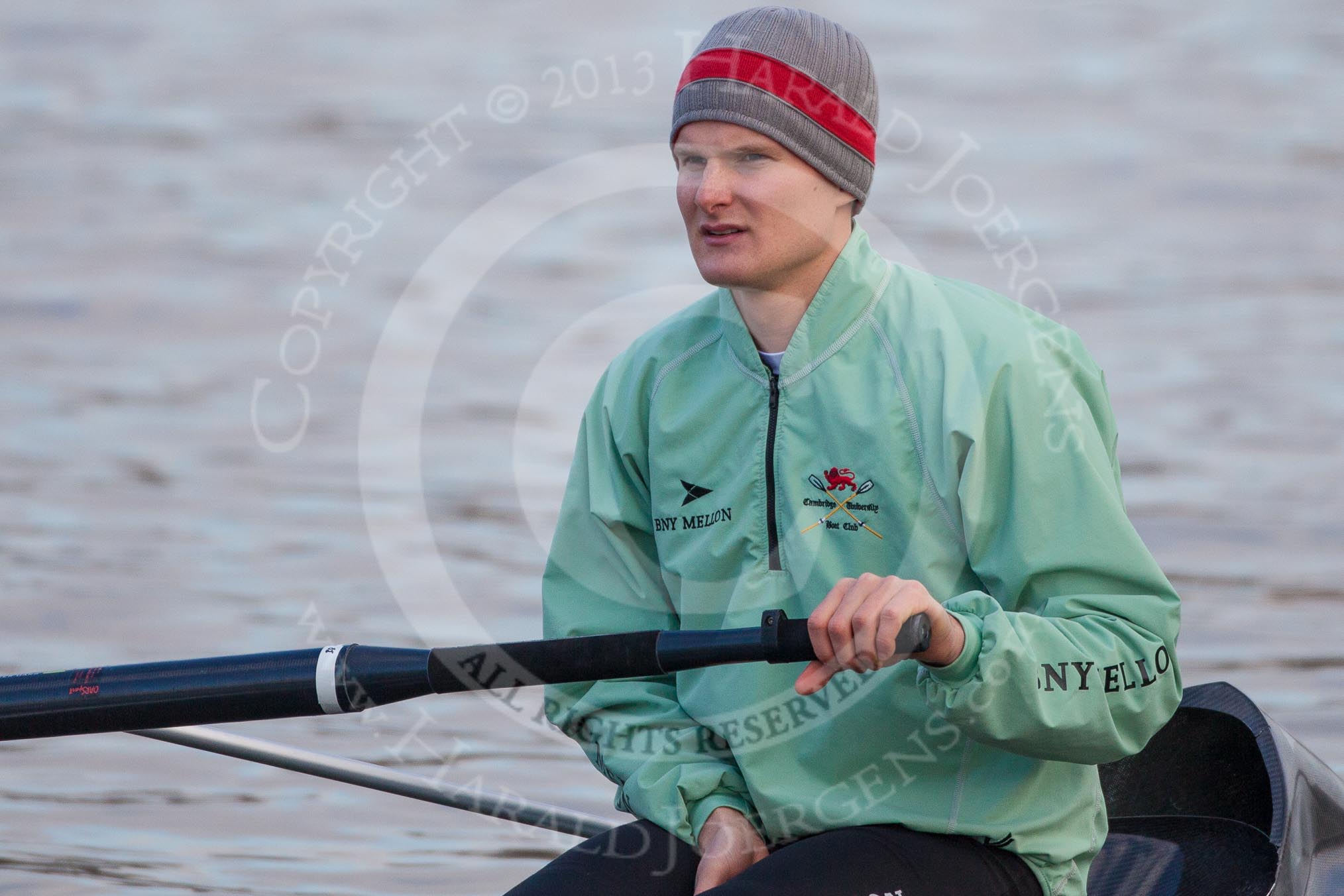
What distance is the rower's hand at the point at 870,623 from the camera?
1360 mm

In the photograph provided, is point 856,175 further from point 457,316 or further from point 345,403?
point 457,316

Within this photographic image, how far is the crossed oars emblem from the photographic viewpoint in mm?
1635

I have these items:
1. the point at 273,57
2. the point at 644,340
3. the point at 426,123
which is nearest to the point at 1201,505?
the point at 644,340

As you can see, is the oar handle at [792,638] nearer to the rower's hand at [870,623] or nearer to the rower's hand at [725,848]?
the rower's hand at [870,623]

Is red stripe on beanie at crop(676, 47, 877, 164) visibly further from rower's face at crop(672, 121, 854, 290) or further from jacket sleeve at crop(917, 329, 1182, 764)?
jacket sleeve at crop(917, 329, 1182, 764)

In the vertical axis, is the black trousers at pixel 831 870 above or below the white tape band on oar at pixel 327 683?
below

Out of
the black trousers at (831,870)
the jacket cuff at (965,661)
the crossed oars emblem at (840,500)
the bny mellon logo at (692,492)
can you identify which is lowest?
the black trousers at (831,870)

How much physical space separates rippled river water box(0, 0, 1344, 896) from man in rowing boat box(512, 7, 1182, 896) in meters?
1.31

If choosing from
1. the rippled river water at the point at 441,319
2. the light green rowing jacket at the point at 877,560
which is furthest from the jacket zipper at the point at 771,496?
the rippled river water at the point at 441,319

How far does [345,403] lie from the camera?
6.19m

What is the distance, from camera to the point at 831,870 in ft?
4.96

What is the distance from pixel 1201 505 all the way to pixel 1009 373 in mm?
4117

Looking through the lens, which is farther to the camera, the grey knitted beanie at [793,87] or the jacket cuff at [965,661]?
the grey knitted beanie at [793,87]

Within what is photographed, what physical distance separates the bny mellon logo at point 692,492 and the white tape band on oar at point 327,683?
1.32 ft
